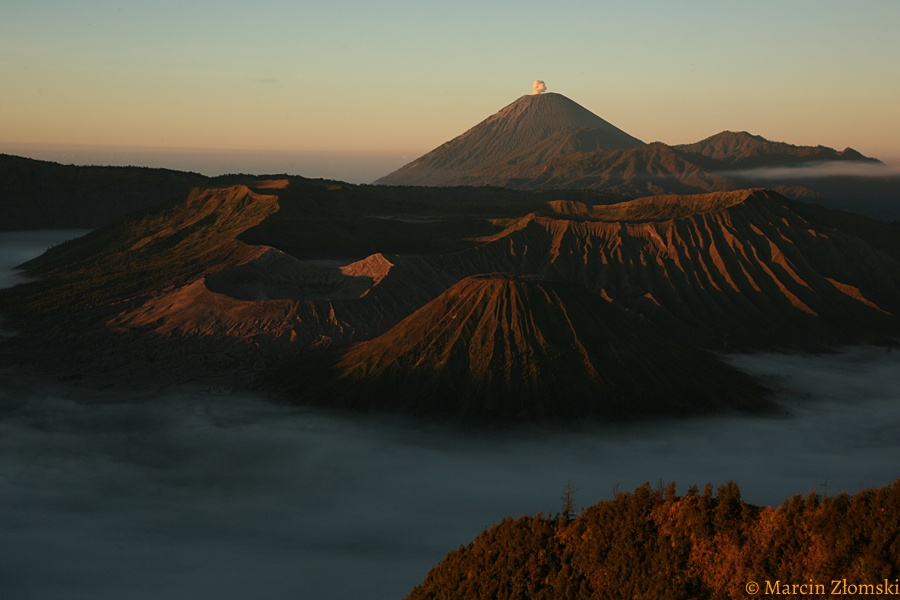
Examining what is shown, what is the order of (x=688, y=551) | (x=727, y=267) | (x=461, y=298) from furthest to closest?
(x=727, y=267)
(x=461, y=298)
(x=688, y=551)

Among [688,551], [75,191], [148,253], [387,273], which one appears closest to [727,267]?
[387,273]

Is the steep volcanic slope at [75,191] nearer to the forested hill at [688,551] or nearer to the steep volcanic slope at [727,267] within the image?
the steep volcanic slope at [727,267]

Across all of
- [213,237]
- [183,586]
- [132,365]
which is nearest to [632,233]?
[213,237]

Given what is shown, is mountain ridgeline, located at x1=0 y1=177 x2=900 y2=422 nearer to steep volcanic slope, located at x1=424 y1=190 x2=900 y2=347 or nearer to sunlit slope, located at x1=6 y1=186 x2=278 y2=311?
steep volcanic slope, located at x1=424 y1=190 x2=900 y2=347

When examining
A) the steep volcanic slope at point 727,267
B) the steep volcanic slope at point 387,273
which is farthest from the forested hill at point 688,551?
the steep volcanic slope at point 727,267

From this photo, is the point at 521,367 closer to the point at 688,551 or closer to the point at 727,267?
the point at 688,551

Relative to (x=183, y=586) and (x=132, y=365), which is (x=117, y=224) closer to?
(x=132, y=365)
